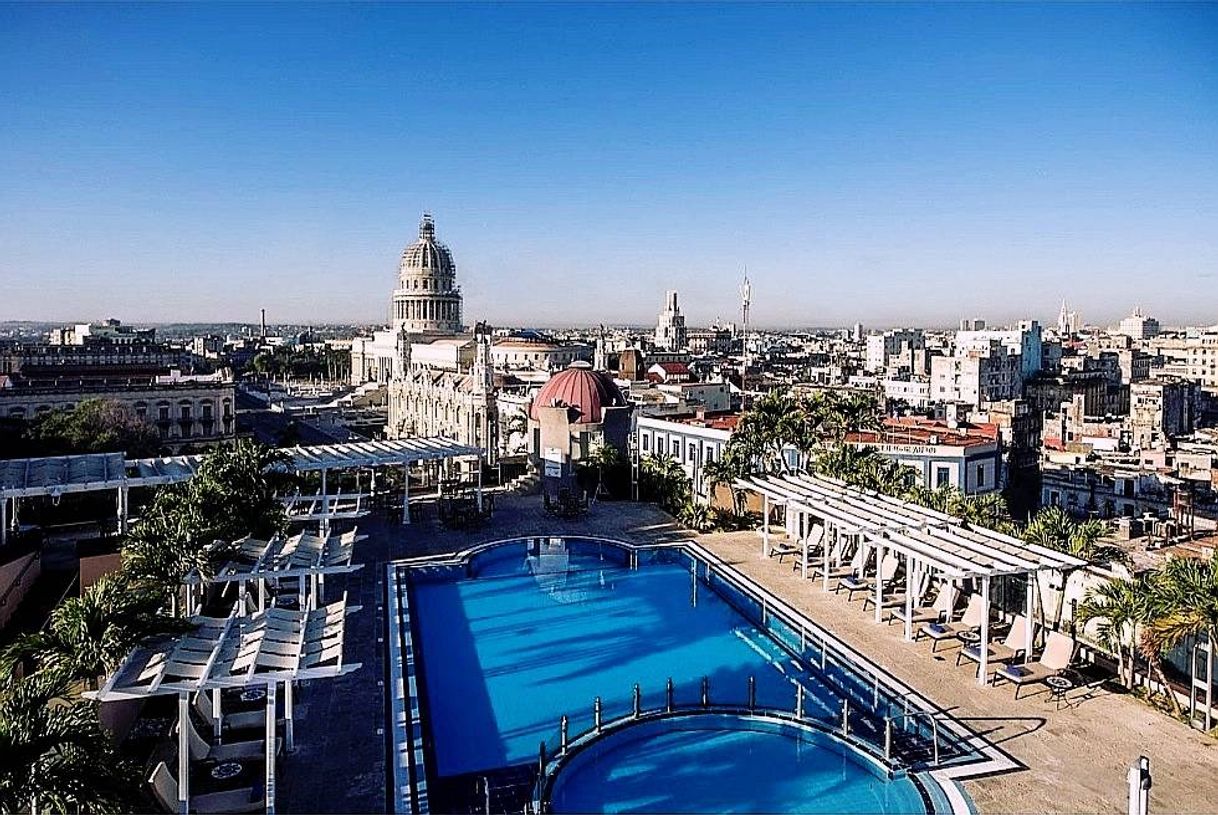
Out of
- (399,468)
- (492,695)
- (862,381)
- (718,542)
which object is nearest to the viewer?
(492,695)

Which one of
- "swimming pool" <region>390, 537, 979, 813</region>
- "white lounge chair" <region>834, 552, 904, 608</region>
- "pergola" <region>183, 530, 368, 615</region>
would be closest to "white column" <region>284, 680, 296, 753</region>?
"swimming pool" <region>390, 537, 979, 813</region>

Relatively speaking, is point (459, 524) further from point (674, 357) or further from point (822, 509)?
point (674, 357)

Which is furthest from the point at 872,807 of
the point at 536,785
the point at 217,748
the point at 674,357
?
the point at 674,357

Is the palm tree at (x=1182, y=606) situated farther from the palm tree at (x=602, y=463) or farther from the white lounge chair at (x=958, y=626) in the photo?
the palm tree at (x=602, y=463)

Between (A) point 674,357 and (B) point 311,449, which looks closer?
(B) point 311,449

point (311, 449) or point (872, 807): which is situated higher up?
point (311, 449)

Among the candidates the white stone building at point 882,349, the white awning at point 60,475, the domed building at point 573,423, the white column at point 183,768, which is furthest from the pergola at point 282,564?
the white stone building at point 882,349
